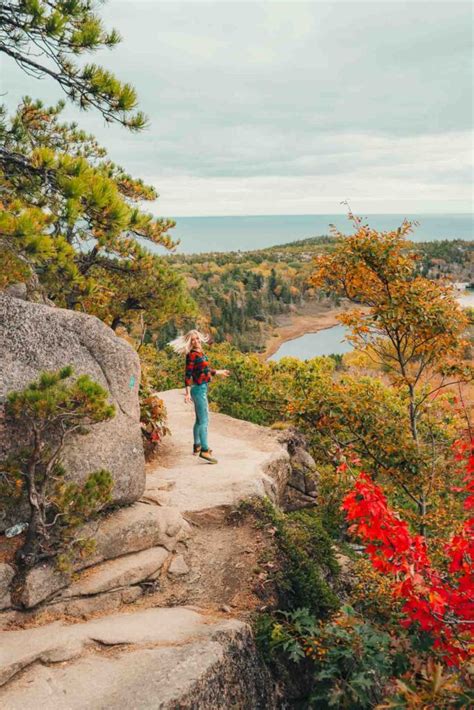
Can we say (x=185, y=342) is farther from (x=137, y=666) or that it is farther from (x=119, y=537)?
(x=137, y=666)

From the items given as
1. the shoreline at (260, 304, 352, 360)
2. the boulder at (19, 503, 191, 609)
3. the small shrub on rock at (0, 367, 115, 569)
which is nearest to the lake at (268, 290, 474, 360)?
the shoreline at (260, 304, 352, 360)

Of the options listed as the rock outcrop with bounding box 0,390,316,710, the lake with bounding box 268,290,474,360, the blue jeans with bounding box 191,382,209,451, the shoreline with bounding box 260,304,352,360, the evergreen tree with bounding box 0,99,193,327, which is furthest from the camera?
the shoreline with bounding box 260,304,352,360

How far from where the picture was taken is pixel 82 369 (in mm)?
7133

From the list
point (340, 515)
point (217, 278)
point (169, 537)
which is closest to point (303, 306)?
point (217, 278)

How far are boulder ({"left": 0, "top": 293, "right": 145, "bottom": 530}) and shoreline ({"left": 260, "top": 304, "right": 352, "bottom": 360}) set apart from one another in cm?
9937

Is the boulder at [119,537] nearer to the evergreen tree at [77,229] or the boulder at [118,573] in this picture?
the boulder at [118,573]

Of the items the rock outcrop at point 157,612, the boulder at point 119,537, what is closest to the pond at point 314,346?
the rock outcrop at point 157,612

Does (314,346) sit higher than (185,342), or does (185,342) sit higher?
(185,342)

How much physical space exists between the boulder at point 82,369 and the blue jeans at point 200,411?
181 cm

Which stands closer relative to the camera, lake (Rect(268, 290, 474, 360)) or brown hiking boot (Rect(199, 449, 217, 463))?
brown hiking boot (Rect(199, 449, 217, 463))

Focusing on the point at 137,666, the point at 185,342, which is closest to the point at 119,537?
the point at 137,666

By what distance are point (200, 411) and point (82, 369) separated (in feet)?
11.0

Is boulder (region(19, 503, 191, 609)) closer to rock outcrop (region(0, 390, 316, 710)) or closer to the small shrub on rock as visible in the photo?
rock outcrop (region(0, 390, 316, 710))

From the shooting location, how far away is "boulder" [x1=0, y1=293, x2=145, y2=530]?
627 centimetres
